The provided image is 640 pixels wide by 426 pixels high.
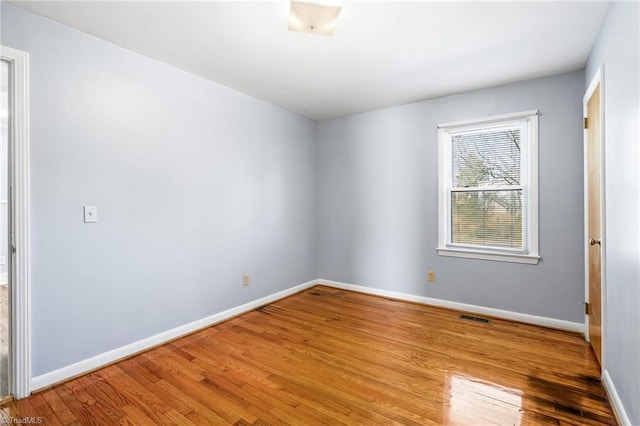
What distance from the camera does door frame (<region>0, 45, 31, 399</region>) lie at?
77.2 inches

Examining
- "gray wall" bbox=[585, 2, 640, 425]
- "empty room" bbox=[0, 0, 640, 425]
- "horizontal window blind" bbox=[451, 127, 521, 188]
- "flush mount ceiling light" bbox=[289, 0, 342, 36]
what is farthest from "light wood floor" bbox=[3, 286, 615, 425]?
"flush mount ceiling light" bbox=[289, 0, 342, 36]

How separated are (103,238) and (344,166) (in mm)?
2968

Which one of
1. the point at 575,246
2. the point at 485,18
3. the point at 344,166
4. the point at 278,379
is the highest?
the point at 485,18

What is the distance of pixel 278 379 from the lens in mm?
2213

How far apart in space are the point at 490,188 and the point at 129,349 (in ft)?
12.3

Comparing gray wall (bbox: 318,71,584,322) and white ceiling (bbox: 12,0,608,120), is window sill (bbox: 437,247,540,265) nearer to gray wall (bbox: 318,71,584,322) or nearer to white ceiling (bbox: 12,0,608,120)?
gray wall (bbox: 318,71,584,322)

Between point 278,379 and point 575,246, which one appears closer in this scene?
point 278,379

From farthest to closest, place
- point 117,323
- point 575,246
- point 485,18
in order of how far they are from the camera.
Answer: point 575,246, point 117,323, point 485,18

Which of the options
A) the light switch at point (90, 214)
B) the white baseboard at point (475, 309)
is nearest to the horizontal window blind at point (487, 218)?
the white baseboard at point (475, 309)

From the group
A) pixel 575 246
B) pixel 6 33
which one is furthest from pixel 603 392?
pixel 6 33

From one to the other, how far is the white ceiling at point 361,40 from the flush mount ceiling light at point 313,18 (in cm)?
7

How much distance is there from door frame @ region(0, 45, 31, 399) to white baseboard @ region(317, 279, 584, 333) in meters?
3.32

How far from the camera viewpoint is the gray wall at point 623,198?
152 cm

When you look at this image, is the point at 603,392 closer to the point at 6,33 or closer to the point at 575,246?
the point at 575,246
